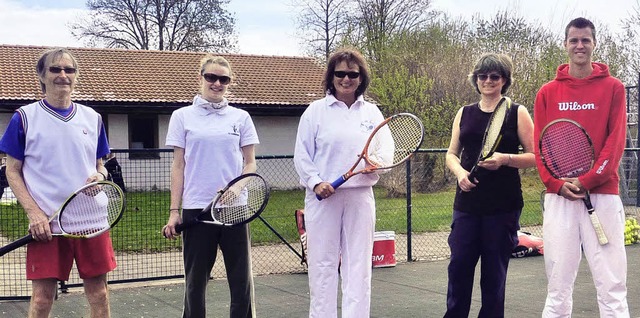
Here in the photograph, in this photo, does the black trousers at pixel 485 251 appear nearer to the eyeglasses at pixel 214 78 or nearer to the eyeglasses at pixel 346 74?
the eyeglasses at pixel 346 74

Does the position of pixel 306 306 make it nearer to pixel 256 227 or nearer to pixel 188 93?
pixel 256 227

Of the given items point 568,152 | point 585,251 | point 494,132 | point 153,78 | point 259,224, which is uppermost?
point 153,78

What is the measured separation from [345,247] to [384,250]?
4.41 m

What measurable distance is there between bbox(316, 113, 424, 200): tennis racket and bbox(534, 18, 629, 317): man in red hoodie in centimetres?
84

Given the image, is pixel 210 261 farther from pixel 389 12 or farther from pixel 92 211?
pixel 389 12

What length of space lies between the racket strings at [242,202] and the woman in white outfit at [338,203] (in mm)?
313

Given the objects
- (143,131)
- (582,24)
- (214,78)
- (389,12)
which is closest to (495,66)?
(582,24)

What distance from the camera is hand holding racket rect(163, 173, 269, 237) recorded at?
4.81 metres

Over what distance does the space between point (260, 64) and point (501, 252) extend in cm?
2383

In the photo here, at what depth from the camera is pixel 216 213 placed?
4836 millimetres

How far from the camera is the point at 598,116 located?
464 centimetres

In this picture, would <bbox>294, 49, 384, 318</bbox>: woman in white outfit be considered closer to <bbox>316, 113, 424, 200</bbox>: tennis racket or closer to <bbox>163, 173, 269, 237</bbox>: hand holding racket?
<bbox>316, 113, 424, 200</bbox>: tennis racket

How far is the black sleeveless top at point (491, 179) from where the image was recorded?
503 centimetres

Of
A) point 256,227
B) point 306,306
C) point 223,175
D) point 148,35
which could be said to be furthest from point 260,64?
point 223,175
